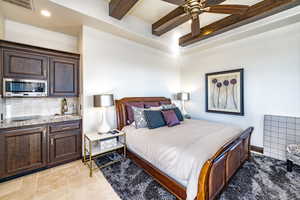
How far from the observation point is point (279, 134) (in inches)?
106

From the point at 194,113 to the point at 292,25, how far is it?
2992 millimetres

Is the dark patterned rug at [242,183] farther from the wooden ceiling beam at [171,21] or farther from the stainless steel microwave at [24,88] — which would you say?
the wooden ceiling beam at [171,21]

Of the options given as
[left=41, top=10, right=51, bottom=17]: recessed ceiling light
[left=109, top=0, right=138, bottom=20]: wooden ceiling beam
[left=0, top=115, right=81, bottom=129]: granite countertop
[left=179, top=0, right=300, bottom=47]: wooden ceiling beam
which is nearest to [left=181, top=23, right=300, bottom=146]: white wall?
[left=179, top=0, right=300, bottom=47]: wooden ceiling beam

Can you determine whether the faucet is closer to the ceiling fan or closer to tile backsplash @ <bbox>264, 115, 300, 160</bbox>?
the ceiling fan

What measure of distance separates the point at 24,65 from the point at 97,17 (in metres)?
1.58

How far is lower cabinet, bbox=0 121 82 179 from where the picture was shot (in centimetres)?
200

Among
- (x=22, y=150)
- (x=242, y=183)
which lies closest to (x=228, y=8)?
(x=242, y=183)

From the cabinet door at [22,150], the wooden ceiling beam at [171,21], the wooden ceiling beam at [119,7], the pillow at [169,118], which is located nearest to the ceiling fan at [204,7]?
the wooden ceiling beam at [171,21]

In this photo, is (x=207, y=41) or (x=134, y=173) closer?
(x=134, y=173)

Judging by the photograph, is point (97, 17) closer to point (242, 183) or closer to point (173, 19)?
point (173, 19)

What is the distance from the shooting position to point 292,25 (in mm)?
2578

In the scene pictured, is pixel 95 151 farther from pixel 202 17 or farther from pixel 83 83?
pixel 202 17

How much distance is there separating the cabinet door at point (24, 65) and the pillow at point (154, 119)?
2.14 m

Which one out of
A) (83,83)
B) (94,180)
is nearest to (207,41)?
(83,83)
